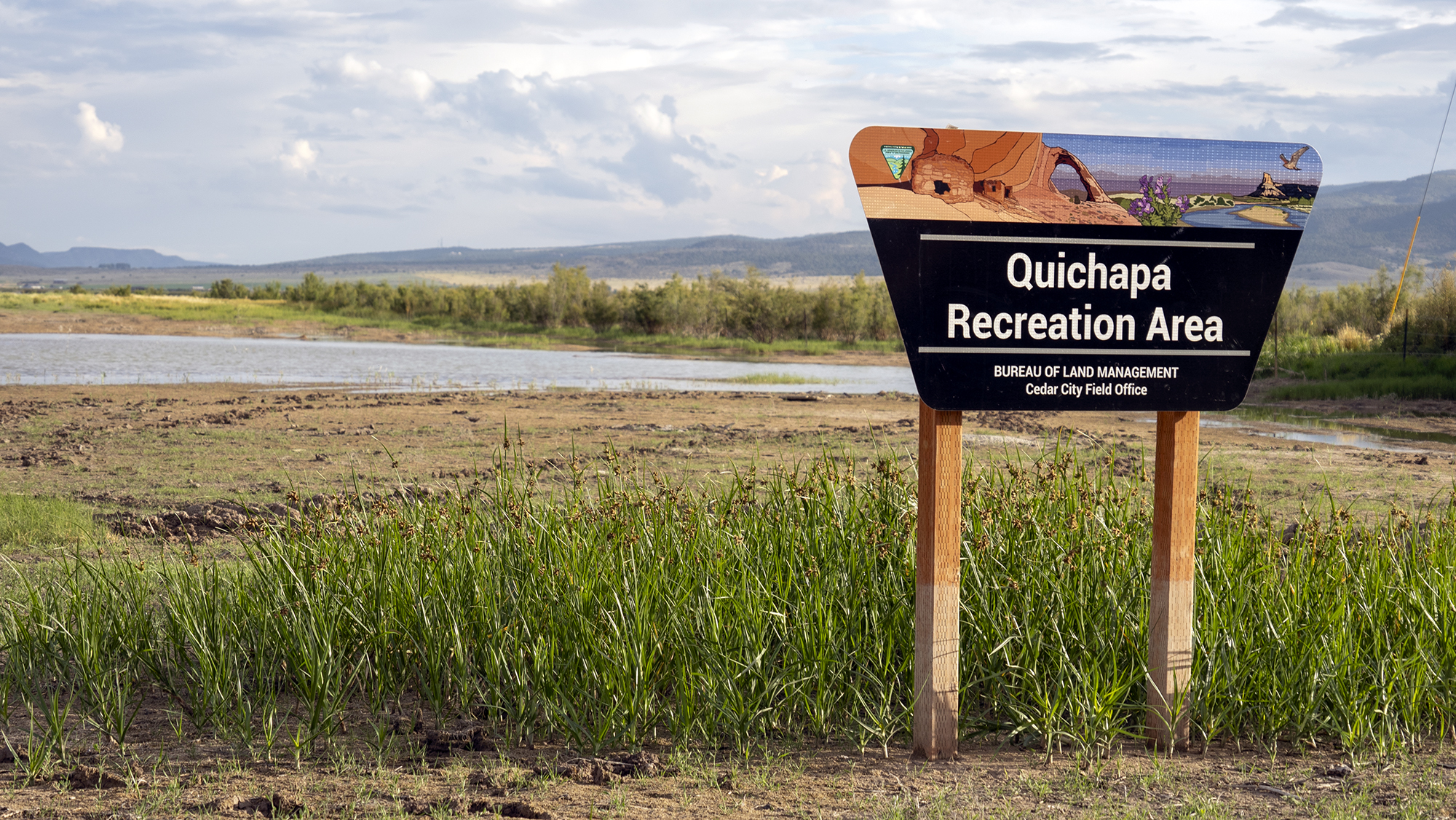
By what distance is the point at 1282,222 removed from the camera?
416 centimetres

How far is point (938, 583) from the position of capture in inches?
154

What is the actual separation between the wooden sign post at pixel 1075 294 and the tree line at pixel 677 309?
46.2m

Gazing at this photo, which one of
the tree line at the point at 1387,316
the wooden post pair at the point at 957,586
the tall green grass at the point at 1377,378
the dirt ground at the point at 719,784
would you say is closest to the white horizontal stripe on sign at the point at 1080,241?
the wooden post pair at the point at 957,586

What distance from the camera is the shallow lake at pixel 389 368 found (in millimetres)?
26172

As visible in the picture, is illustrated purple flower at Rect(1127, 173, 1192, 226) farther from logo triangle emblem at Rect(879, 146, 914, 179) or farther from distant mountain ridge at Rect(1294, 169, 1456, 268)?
distant mountain ridge at Rect(1294, 169, 1456, 268)

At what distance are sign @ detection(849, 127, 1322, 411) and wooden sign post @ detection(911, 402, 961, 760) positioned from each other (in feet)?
0.45

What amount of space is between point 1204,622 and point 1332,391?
75.7 ft

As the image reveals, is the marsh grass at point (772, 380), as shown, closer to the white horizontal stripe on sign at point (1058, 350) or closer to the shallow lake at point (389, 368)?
the shallow lake at point (389, 368)

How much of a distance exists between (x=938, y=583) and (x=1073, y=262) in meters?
1.28

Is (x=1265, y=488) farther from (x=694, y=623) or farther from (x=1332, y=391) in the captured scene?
(x=1332, y=391)

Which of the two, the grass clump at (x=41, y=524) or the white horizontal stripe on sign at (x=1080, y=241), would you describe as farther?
the grass clump at (x=41, y=524)

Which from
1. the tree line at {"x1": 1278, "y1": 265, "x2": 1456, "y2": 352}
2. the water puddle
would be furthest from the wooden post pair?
the tree line at {"x1": 1278, "y1": 265, "x2": 1456, "y2": 352}

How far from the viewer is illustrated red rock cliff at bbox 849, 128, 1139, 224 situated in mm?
3834

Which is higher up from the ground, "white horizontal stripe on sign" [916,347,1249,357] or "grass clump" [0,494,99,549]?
"white horizontal stripe on sign" [916,347,1249,357]
